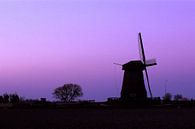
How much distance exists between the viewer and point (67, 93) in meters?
155

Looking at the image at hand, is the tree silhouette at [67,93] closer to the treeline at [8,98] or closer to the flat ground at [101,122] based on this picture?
the treeline at [8,98]

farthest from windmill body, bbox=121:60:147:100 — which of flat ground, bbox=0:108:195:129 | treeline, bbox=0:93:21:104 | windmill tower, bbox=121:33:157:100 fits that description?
treeline, bbox=0:93:21:104

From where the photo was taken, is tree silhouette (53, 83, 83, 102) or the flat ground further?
tree silhouette (53, 83, 83, 102)

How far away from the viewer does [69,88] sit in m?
156

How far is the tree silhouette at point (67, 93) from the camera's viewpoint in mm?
153675

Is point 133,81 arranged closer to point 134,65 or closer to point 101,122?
point 134,65

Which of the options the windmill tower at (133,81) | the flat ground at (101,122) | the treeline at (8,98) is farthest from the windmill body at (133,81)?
the treeline at (8,98)

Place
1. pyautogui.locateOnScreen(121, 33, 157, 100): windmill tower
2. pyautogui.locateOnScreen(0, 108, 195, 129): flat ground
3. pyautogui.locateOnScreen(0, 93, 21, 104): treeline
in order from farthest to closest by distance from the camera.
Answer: pyautogui.locateOnScreen(0, 93, 21, 104): treeline, pyautogui.locateOnScreen(121, 33, 157, 100): windmill tower, pyautogui.locateOnScreen(0, 108, 195, 129): flat ground

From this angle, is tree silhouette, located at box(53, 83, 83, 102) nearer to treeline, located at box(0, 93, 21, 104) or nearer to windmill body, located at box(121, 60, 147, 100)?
treeline, located at box(0, 93, 21, 104)

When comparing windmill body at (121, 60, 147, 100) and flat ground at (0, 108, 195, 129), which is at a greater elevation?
windmill body at (121, 60, 147, 100)

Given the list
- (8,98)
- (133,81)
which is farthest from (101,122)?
(8,98)

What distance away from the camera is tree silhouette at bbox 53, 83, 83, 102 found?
15368 centimetres

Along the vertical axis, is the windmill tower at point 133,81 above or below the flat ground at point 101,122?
above

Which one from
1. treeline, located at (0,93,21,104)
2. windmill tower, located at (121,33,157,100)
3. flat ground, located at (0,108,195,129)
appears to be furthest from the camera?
treeline, located at (0,93,21,104)
